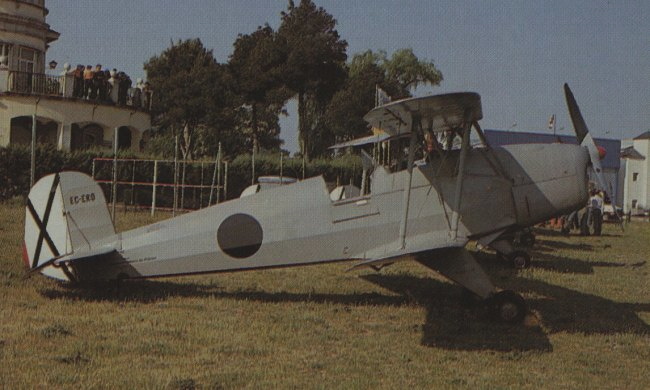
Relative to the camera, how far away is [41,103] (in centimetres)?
2922

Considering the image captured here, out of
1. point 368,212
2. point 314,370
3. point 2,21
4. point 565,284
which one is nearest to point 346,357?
point 314,370

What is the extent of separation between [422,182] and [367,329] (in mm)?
2046

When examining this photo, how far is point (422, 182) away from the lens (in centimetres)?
889

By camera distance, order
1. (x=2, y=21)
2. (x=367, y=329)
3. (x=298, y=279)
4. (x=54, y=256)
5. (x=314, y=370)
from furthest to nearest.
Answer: (x=2, y=21) → (x=298, y=279) → (x=54, y=256) → (x=367, y=329) → (x=314, y=370)

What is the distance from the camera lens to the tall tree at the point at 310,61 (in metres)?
44.3

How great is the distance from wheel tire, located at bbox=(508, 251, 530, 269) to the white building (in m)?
18.9

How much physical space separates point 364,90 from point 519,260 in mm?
32976

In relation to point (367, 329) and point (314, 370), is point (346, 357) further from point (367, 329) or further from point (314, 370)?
point (367, 329)

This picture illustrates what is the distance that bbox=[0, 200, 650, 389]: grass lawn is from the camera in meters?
5.98

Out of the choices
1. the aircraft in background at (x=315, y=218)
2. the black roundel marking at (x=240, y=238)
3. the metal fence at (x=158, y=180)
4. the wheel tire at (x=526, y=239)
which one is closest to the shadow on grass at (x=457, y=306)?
the aircraft in background at (x=315, y=218)

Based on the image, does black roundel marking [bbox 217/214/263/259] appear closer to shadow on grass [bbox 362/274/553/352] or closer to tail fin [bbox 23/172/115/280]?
tail fin [bbox 23/172/115/280]

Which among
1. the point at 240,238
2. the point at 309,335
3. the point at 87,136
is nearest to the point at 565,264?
the point at 240,238

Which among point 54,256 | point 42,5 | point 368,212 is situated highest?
point 42,5

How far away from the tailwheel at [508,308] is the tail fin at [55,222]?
190 inches
